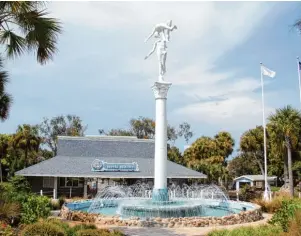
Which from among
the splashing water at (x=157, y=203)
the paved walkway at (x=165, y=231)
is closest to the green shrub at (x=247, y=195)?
the splashing water at (x=157, y=203)

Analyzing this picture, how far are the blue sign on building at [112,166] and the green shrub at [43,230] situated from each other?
21937mm

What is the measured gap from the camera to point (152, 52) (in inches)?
994

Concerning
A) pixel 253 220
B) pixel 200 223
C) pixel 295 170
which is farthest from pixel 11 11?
pixel 295 170

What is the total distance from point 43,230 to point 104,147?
86.6ft

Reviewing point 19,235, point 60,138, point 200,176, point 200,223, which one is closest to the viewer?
point 19,235

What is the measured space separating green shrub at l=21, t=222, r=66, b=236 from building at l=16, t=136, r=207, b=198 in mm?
20358

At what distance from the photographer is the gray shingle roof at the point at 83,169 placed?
31114 millimetres

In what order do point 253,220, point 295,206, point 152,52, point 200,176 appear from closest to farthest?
point 295,206
point 253,220
point 152,52
point 200,176

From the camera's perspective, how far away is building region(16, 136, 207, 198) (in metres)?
31.7

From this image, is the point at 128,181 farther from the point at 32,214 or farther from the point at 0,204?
the point at 0,204

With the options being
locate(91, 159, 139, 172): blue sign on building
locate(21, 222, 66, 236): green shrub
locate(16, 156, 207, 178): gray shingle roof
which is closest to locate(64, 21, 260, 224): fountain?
locate(16, 156, 207, 178): gray shingle roof

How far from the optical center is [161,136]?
2366cm

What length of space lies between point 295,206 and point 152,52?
16130 mm

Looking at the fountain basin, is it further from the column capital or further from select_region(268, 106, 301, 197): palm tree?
select_region(268, 106, 301, 197): palm tree
